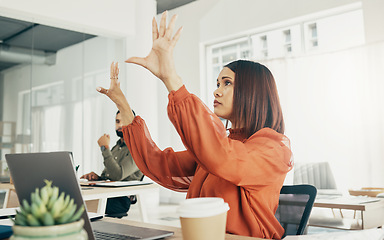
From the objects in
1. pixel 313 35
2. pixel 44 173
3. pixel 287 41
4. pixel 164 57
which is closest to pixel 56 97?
pixel 287 41

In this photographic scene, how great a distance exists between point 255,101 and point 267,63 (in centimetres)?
509

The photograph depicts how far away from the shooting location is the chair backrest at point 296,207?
128 cm

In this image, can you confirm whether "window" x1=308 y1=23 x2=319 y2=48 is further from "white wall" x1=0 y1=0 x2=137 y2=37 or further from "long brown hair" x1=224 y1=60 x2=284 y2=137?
"long brown hair" x1=224 y1=60 x2=284 y2=137

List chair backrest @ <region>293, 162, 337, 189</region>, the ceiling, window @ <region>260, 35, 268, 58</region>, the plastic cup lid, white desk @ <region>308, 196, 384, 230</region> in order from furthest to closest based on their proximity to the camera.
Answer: window @ <region>260, 35, 268, 58</region> < chair backrest @ <region>293, 162, 337, 189</region> < the ceiling < white desk @ <region>308, 196, 384, 230</region> < the plastic cup lid

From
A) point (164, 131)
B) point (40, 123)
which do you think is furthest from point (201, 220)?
point (164, 131)

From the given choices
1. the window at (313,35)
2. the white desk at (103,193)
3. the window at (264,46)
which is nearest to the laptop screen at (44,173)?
the white desk at (103,193)

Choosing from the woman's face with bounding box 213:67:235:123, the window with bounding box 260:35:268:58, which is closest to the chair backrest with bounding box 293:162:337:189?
the window with bounding box 260:35:268:58

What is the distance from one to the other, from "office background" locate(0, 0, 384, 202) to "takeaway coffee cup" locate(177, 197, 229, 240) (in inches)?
183

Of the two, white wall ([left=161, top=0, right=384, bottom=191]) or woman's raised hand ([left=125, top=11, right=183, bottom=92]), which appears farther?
white wall ([left=161, top=0, right=384, bottom=191])

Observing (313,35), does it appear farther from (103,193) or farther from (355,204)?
(103,193)

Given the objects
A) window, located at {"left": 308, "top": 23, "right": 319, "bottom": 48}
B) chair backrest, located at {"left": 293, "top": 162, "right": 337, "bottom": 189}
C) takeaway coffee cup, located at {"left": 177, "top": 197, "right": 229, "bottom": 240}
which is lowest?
chair backrest, located at {"left": 293, "top": 162, "right": 337, "bottom": 189}

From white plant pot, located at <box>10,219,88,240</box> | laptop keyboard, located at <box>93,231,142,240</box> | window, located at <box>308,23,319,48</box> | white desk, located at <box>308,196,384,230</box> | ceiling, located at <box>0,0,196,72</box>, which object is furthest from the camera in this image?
window, located at <box>308,23,319,48</box>

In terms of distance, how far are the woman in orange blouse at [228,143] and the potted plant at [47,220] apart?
41 cm

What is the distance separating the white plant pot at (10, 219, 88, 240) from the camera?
0.45 metres
